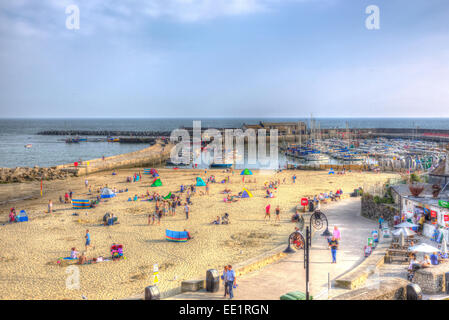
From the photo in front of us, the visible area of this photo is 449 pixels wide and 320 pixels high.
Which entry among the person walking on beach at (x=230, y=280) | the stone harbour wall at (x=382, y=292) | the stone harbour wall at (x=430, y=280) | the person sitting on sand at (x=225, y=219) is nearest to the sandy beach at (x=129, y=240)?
the person sitting on sand at (x=225, y=219)

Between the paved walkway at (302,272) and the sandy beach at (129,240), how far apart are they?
269 cm

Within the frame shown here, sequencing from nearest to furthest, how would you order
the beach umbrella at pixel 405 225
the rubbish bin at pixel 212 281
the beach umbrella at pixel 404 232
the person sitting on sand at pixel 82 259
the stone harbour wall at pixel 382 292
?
the stone harbour wall at pixel 382 292 < the rubbish bin at pixel 212 281 < the beach umbrella at pixel 404 232 < the beach umbrella at pixel 405 225 < the person sitting on sand at pixel 82 259

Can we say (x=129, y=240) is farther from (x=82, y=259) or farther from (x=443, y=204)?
(x=443, y=204)

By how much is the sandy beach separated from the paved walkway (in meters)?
2.69

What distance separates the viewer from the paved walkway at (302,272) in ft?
33.3

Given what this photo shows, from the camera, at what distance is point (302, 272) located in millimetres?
11984

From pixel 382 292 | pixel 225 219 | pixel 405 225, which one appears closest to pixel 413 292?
pixel 382 292

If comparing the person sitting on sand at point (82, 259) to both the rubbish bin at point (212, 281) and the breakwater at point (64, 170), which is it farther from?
the breakwater at point (64, 170)

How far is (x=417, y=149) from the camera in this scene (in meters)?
64.9

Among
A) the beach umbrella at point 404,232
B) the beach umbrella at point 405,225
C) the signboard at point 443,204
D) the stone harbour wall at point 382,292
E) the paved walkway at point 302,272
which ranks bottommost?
the paved walkway at point 302,272

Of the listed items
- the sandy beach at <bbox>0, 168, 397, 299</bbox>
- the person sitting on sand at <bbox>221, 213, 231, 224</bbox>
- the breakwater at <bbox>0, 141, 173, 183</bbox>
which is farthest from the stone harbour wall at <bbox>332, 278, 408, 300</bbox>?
the breakwater at <bbox>0, 141, 173, 183</bbox>
